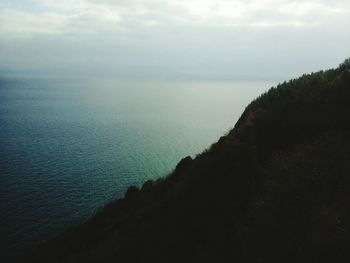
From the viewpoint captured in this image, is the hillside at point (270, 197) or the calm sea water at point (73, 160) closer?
the hillside at point (270, 197)

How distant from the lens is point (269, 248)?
34.3 feet

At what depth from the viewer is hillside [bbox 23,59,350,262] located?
10.1m

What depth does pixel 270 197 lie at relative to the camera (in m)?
13.0

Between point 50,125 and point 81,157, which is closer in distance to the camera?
point 81,157

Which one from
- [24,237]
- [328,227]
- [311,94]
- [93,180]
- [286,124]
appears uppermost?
[311,94]

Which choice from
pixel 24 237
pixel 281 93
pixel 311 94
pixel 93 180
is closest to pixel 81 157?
pixel 93 180

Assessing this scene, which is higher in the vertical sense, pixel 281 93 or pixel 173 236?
pixel 281 93

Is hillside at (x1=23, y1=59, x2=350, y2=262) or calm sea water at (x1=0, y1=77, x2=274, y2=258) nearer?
hillside at (x1=23, y1=59, x2=350, y2=262)

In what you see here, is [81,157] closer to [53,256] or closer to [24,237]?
[24,237]

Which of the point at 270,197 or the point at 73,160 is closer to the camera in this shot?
the point at 270,197

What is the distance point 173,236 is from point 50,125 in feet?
330

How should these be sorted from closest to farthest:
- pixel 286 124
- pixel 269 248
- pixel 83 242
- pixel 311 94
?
pixel 269 248
pixel 286 124
pixel 311 94
pixel 83 242

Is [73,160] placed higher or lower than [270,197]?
lower

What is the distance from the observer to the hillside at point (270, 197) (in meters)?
10.1
